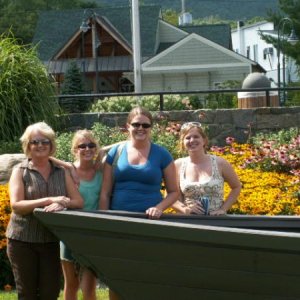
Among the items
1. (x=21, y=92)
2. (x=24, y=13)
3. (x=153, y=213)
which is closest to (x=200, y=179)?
(x=153, y=213)

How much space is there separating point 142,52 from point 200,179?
33854 mm

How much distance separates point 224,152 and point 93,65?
91.7 ft

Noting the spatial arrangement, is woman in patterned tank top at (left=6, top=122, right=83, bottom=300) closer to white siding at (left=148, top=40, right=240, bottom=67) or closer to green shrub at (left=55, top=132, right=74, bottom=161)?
green shrub at (left=55, top=132, right=74, bottom=161)

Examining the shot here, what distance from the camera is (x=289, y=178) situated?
10172 millimetres

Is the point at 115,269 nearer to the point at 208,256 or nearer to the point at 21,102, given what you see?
the point at 208,256

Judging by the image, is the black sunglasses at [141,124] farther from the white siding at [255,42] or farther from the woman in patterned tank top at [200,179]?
the white siding at [255,42]

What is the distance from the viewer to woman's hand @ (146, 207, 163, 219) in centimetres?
565

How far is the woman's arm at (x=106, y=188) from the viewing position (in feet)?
19.4

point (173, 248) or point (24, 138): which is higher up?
point (24, 138)

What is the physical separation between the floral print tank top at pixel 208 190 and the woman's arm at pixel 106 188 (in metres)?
0.58

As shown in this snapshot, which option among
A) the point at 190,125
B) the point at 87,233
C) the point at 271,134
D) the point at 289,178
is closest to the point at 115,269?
the point at 87,233

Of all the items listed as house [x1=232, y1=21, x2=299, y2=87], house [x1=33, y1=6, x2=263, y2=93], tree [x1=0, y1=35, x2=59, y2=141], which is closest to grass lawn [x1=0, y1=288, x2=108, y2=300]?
tree [x1=0, y1=35, x2=59, y2=141]

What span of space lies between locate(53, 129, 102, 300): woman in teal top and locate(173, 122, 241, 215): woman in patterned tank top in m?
0.59

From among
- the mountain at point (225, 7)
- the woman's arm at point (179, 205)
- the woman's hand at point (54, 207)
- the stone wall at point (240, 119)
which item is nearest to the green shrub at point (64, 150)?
the stone wall at point (240, 119)
